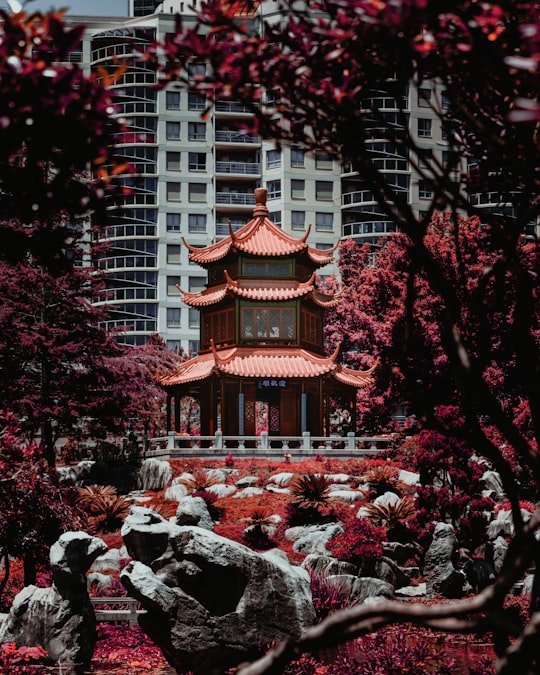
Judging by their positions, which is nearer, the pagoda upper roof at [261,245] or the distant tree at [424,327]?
the distant tree at [424,327]

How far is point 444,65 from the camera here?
590 centimetres

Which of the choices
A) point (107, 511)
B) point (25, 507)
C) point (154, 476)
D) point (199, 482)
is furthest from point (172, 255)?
point (25, 507)

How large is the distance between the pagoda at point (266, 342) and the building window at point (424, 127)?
35.1 metres

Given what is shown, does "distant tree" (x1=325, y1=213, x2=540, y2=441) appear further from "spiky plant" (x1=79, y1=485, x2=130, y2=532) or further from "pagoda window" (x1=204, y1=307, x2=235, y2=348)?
"spiky plant" (x1=79, y1=485, x2=130, y2=532)

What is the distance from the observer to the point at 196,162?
227ft

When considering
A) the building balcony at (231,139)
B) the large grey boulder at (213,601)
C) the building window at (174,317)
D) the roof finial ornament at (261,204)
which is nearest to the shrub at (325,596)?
the large grey boulder at (213,601)

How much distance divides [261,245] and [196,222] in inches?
1236

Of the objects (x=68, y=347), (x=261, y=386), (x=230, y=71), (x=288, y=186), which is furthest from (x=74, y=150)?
(x=288, y=186)

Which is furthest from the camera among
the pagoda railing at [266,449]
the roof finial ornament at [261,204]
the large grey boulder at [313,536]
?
the roof finial ornament at [261,204]

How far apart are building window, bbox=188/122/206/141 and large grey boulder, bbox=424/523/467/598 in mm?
52350

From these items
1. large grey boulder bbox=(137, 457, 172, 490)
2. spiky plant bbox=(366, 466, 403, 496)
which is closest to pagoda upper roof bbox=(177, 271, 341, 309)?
large grey boulder bbox=(137, 457, 172, 490)

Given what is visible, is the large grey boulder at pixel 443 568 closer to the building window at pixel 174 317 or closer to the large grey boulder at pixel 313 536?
the large grey boulder at pixel 313 536

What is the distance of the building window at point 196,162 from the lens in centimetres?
6912

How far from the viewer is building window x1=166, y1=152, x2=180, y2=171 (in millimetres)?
68938
